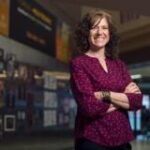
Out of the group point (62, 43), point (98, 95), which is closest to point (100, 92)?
point (98, 95)

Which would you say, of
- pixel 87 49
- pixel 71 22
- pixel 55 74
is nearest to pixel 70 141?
pixel 55 74

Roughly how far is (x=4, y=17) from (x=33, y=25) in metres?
1.39

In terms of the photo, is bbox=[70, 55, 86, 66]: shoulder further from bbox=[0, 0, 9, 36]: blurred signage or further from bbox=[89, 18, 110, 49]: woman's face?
bbox=[0, 0, 9, 36]: blurred signage

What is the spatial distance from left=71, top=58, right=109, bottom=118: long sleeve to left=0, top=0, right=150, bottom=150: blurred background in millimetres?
2459

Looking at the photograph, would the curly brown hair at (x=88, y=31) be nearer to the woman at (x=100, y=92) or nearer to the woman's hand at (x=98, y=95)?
the woman at (x=100, y=92)

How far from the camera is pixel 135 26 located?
13.6 metres

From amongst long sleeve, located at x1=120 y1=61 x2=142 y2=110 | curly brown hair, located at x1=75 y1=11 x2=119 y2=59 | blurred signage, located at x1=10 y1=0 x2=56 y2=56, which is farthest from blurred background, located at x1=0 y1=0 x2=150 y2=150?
long sleeve, located at x1=120 y1=61 x2=142 y2=110

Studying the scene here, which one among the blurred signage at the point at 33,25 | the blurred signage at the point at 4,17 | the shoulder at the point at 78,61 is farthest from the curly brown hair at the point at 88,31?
the blurred signage at the point at 33,25

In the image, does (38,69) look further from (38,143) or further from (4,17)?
(4,17)

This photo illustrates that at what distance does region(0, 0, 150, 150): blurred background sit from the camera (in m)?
7.05

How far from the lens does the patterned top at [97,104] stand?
8.59ft

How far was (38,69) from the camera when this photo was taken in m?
8.51

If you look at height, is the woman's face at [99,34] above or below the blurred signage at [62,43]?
below

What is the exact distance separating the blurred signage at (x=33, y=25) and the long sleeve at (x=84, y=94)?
459 centimetres
